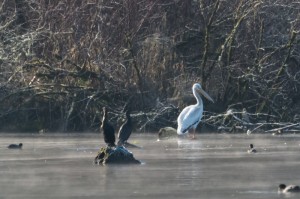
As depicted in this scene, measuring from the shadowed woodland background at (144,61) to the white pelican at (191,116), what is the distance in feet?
3.62

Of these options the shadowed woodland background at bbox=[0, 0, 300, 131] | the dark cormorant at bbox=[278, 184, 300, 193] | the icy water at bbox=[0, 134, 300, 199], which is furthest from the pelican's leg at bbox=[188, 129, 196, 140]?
the dark cormorant at bbox=[278, 184, 300, 193]

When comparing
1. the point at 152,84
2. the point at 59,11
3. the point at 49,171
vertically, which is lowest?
the point at 49,171

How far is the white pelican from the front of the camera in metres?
23.1

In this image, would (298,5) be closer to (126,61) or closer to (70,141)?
(126,61)

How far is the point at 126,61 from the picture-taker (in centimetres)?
2605

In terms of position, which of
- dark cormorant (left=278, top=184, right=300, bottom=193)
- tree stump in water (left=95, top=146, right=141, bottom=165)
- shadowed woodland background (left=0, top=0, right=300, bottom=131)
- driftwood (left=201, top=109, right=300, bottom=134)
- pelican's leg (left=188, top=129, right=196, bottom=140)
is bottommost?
dark cormorant (left=278, top=184, right=300, bottom=193)

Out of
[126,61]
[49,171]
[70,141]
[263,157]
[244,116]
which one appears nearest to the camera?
[49,171]

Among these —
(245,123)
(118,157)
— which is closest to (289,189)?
(118,157)

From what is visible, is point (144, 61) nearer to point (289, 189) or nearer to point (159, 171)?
point (159, 171)

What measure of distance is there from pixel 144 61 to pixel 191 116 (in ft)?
10.6

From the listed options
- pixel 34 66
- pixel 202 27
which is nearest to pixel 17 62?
pixel 34 66

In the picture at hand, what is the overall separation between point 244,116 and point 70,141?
4.76 meters

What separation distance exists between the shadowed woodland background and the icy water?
4303 millimetres

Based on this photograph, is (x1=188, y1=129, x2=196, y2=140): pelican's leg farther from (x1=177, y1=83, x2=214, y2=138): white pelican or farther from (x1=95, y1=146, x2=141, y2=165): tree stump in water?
(x1=95, y1=146, x2=141, y2=165): tree stump in water
